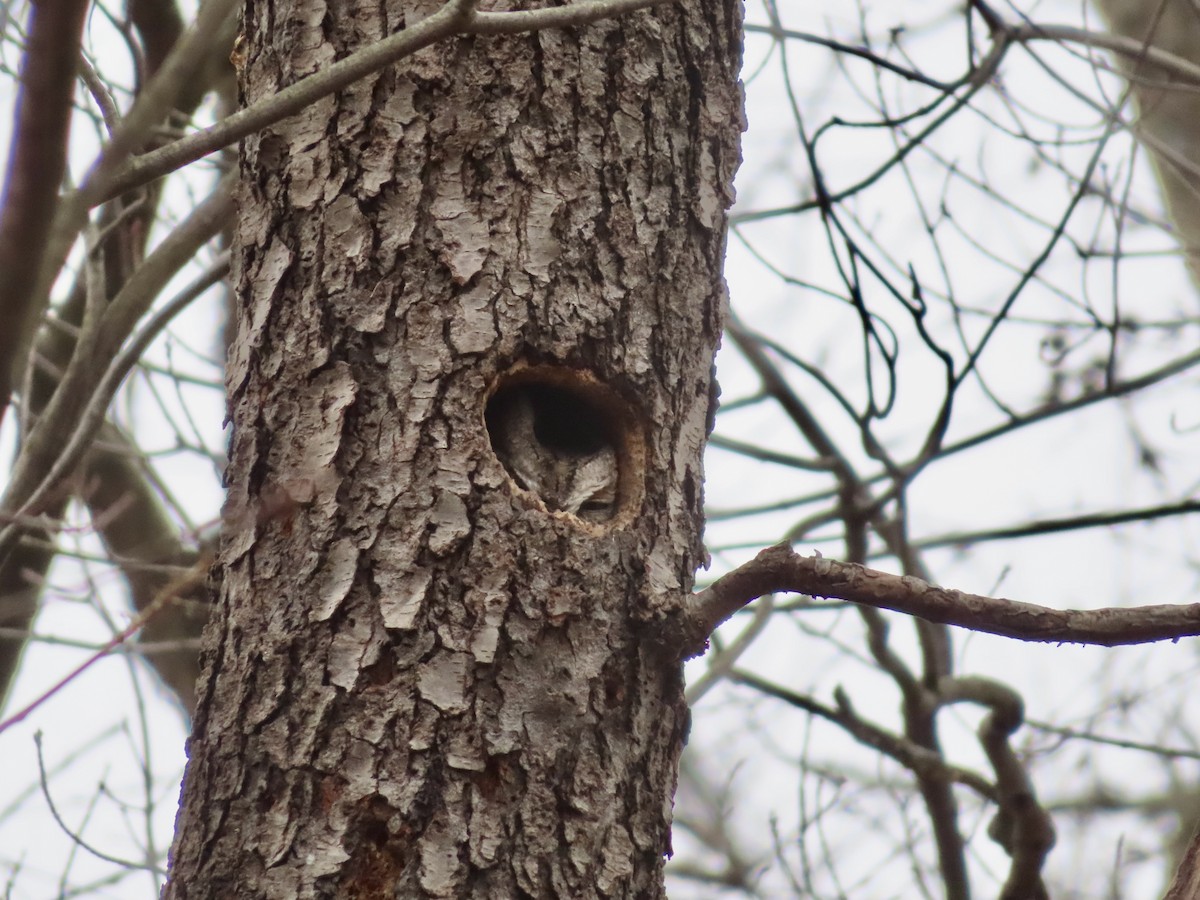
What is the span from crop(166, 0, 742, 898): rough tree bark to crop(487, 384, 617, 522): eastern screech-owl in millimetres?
30

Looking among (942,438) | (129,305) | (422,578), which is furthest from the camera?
(942,438)

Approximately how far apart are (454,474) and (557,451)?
0.85 feet

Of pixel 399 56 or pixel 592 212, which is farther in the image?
pixel 592 212

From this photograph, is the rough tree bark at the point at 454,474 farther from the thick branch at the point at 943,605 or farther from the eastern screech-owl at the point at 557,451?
the thick branch at the point at 943,605

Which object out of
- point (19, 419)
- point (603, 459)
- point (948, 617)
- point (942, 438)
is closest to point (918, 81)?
point (942, 438)

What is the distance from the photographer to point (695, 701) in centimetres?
306

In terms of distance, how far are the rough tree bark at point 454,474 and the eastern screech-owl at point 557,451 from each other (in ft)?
0.10

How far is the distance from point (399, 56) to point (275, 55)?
0.59m

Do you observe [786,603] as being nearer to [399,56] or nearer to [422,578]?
[422,578]

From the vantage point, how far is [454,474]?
1.73 metres

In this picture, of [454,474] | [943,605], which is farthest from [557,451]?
[943,605]

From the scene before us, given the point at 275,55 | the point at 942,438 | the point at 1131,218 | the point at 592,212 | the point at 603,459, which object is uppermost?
the point at 1131,218

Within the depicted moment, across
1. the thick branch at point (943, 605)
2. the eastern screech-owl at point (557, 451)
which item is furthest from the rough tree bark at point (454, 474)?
the thick branch at point (943, 605)

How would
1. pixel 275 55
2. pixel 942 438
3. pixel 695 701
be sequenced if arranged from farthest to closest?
1. pixel 942 438
2. pixel 695 701
3. pixel 275 55
